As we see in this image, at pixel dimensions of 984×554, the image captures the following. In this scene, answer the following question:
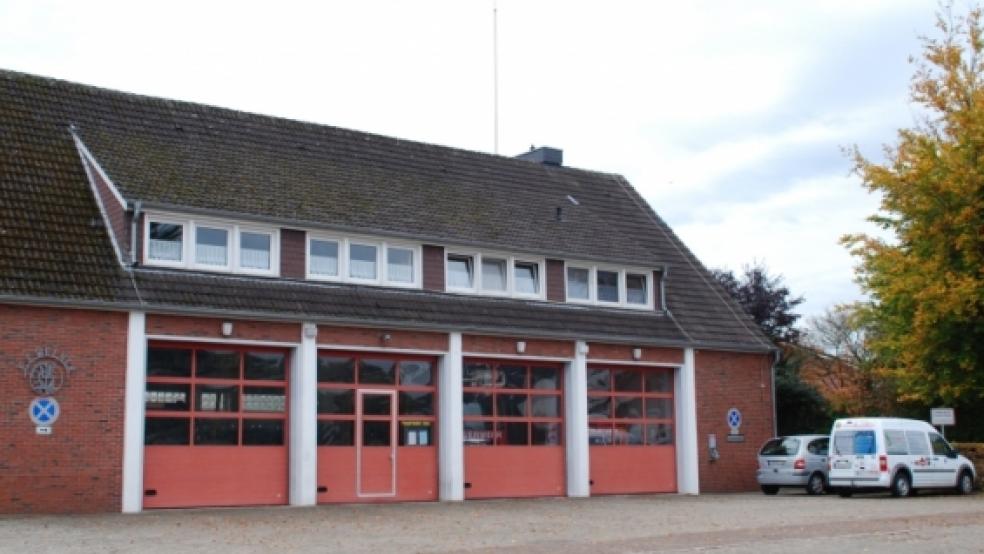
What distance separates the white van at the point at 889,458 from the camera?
28.0m

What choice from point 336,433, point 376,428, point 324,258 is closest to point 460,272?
point 324,258

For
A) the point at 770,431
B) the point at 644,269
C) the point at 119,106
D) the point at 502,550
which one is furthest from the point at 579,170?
the point at 502,550

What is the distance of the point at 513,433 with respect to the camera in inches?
1072

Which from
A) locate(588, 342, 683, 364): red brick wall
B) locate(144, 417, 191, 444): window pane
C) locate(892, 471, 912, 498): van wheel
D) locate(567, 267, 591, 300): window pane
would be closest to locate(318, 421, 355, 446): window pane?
locate(144, 417, 191, 444): window pane

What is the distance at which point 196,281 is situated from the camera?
2294 cm

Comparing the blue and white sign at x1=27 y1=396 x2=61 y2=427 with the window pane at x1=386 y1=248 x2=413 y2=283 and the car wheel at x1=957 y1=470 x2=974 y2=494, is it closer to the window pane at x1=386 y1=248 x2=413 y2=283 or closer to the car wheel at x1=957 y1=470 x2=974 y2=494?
the window pane at x1=386 y1=248 x2=413 y2=283

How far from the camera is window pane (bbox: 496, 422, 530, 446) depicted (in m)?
27.0

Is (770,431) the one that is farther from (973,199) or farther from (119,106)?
(119,106)

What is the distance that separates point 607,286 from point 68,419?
13655 millimetres

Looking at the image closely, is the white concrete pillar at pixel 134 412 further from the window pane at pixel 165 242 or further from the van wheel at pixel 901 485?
the van wheel at pixel 901 485

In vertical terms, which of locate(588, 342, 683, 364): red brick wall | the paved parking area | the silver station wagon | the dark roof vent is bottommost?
the paved parking area

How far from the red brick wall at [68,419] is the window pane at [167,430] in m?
0.85

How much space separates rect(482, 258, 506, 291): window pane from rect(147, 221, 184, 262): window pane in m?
7.23

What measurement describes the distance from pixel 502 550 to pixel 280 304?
9.62m
